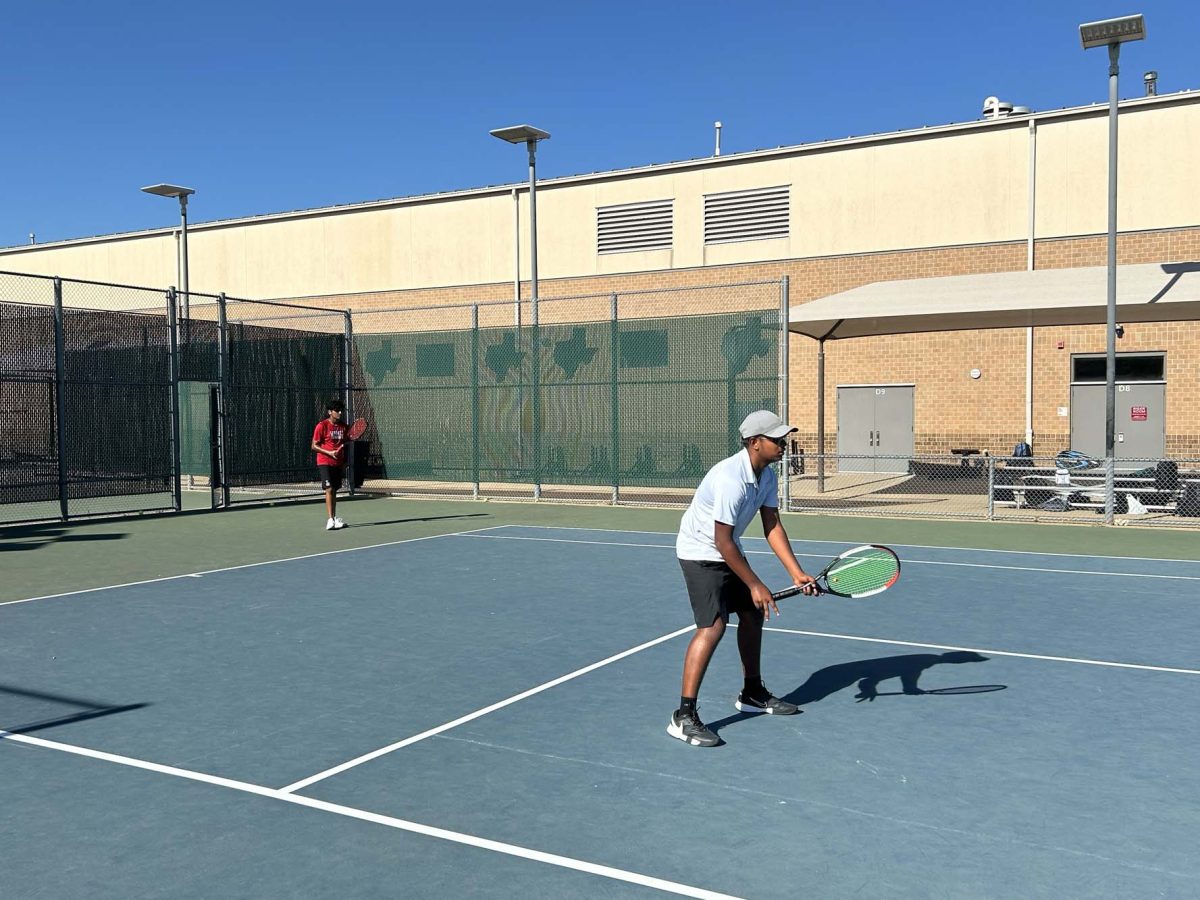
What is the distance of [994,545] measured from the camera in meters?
12.8

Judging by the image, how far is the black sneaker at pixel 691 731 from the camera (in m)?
5.03

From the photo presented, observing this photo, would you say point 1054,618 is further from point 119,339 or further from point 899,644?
point 119,339

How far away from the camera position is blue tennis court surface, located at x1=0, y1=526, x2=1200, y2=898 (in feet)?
12.3

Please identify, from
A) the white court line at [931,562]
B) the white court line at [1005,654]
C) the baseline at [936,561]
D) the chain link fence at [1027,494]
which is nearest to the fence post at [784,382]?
the chain link fence at [1027,494]

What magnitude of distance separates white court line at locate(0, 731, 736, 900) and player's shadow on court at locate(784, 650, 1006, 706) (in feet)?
7.81

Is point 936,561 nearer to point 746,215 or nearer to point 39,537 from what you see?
point 39,537

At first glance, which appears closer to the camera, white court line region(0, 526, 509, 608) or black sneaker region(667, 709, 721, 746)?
black sneaker region(667, 709, 721, 746)

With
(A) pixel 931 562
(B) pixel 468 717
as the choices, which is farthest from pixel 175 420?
(B) pixel 468 717

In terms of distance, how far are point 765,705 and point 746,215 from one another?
21.3m

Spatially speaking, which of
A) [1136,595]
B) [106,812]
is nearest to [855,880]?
[106,812]

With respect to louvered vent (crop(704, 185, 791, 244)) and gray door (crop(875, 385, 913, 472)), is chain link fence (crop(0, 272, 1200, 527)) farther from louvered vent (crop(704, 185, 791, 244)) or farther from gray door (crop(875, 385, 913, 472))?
louvered vent (crop(704, 185, 791, 244))

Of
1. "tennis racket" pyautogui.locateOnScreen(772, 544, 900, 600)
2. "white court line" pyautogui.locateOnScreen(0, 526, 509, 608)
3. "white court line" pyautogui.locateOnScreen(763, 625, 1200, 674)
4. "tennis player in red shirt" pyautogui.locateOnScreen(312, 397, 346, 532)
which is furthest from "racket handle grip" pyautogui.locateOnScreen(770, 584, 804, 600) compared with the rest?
"tennis player in red shirt" pyautogui.locateOnScreen(312, 397, 346, 532)

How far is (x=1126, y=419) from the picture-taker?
72.9ft

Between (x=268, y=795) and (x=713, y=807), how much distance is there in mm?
1843
